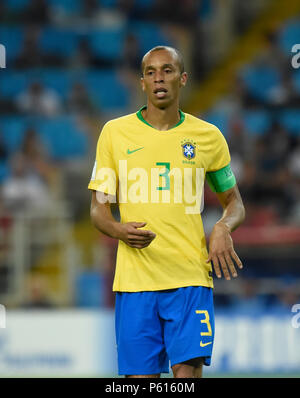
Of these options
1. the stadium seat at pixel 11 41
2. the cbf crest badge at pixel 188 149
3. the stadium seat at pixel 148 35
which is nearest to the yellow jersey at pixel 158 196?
the cbf crest badge at pixel 188 149

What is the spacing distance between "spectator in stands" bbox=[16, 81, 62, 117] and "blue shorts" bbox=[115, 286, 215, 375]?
9.66 metres

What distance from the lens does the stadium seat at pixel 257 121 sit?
12.6m

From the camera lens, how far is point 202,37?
51.3 ft

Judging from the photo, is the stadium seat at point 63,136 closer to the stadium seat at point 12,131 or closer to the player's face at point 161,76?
the stadium seat at point 12,131

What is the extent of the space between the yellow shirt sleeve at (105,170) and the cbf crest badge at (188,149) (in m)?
0.33

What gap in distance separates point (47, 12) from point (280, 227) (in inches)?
268

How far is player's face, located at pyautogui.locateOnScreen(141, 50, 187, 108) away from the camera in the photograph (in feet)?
13.0

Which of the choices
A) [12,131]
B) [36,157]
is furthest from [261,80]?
[12,131]

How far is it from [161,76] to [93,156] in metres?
9.43

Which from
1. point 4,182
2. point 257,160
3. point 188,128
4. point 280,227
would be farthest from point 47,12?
point 188,128

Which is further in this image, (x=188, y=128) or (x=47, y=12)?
(x=47, y=12)

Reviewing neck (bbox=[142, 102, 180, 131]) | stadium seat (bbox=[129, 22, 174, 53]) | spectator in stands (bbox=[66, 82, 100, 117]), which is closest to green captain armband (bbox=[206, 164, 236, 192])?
neck (bbox=[142, 102, 180, 131])
